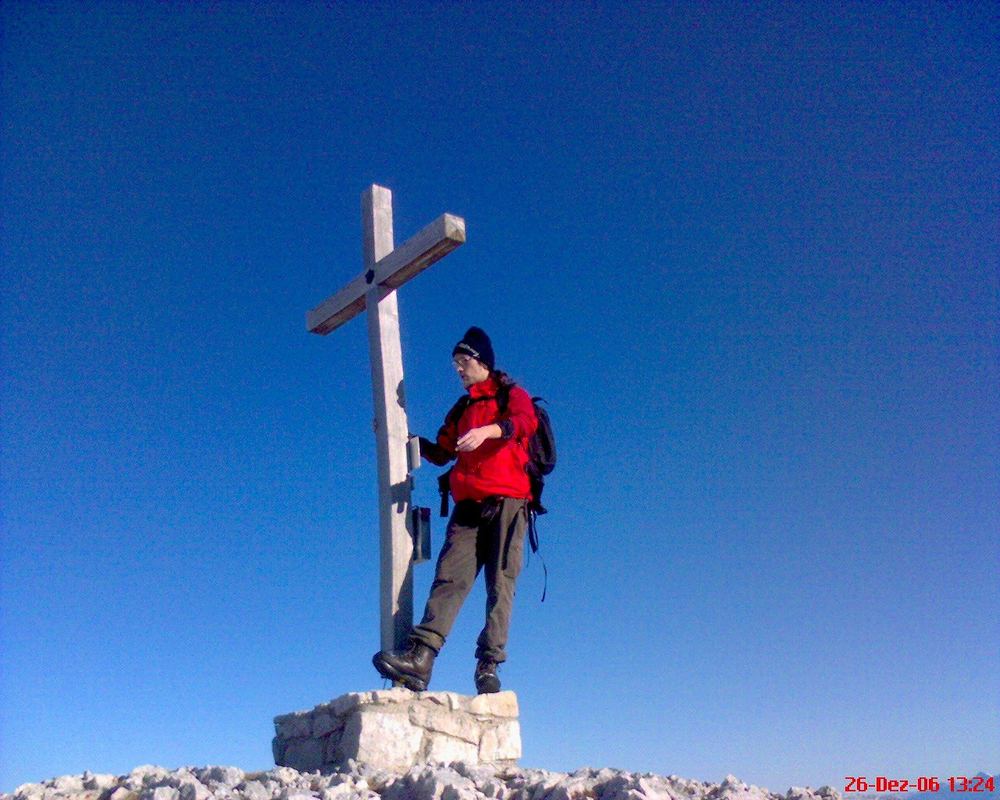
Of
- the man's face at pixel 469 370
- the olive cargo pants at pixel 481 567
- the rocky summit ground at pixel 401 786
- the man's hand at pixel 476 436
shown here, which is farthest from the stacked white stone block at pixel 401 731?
the man's face at pixel 469 370

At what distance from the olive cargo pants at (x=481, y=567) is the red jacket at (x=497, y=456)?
0.08 metres

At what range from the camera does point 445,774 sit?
393 cm

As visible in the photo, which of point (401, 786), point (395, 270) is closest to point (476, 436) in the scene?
point (395, 270)

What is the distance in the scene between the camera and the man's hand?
231 inches

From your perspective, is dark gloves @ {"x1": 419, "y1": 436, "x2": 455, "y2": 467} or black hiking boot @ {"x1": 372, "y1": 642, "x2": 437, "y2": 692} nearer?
black hiking boot @ {"x1": 372, "y1": 642, "x2": 437, "y2": 692}

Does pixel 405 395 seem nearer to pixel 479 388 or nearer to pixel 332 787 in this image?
pixel 479 388

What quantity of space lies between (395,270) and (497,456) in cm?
161

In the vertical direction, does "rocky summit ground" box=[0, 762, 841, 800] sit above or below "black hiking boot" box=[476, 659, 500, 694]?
below

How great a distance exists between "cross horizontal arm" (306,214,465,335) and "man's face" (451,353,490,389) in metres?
0.76

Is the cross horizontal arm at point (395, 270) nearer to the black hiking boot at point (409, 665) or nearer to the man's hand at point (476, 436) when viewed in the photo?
the man's hand at point (476, 436)

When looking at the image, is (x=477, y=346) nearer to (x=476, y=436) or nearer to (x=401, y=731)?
(x=476, y=436)

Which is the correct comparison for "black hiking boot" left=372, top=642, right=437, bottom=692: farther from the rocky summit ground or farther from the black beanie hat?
the black beanie hat

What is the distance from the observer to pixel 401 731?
207 inches

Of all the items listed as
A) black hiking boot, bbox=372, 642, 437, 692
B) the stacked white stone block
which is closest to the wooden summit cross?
black hiking boot, bbox=372, 642, 437, 692
